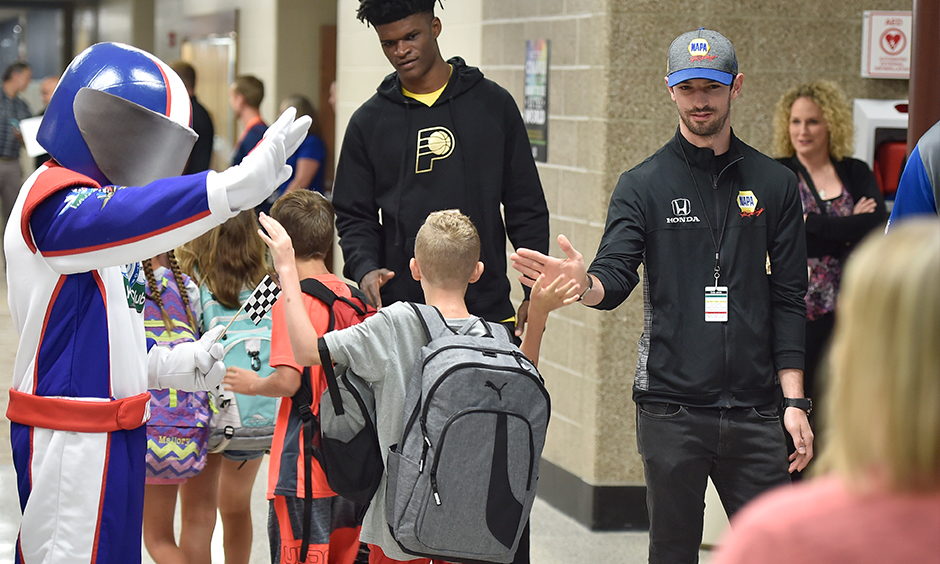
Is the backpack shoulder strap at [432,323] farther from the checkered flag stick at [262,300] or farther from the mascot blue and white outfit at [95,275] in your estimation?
the mascot blue and white outfit at [95,275]

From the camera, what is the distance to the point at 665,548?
2.80m


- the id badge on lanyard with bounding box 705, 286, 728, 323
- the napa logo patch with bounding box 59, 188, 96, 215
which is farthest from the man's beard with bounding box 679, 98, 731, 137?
the napa logo patch with bounding box 59, 188, 96, 215

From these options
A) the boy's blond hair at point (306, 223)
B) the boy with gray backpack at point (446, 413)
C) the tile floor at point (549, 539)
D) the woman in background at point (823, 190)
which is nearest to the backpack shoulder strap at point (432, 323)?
the boy with gray backpack at point (446, 413)

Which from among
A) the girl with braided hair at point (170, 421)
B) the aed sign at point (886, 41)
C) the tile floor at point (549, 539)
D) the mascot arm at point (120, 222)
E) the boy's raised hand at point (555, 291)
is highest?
the aed sign at point (886, 41)

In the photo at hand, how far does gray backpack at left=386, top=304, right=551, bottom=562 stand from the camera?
8.51ft

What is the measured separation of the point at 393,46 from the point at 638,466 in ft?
7.03

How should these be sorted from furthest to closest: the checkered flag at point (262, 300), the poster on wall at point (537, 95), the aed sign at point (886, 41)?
1. the poster on wall at point (537, 95)
2. the aed sign at point (886, 41)
3. the checkered flag at point (262, 300)

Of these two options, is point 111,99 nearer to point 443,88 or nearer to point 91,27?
point 443,88

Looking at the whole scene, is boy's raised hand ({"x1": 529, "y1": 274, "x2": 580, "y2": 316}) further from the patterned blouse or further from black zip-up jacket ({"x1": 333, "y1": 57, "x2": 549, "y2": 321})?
the patterned blouse

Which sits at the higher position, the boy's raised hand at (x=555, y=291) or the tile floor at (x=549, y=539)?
the boy's raised hand at (x=555, y=291)

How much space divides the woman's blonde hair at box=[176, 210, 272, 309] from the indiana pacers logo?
568mm

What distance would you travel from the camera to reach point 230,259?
3381 millimetres

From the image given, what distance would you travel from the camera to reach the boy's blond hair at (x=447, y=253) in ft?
9.07

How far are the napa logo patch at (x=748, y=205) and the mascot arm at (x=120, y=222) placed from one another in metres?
1.32
